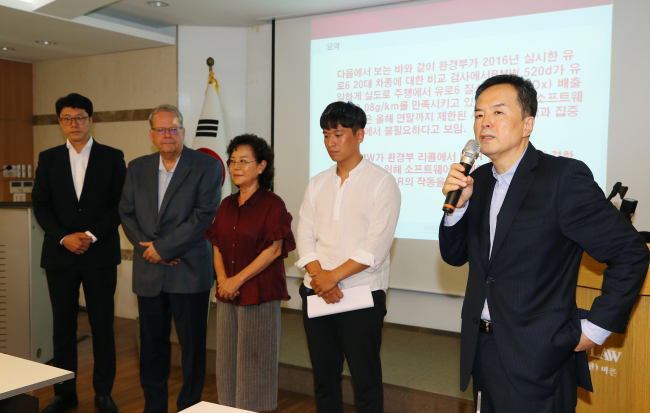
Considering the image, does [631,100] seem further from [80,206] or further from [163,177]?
[80,206]

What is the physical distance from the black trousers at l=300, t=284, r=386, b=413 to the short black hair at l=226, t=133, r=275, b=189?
66cm

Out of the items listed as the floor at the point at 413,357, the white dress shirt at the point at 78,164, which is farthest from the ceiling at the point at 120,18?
the floor at the point at 413,357

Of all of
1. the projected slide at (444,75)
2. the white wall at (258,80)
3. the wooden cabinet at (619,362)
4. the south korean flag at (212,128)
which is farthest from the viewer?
the white wall at (258,80)

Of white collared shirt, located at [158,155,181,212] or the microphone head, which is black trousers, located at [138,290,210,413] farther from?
the microphone head

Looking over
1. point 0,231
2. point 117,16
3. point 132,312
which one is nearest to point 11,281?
point 0,231

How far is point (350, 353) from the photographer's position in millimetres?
2291

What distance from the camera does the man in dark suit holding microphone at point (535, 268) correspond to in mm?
1467

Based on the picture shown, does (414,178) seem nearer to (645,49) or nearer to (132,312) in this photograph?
(645,49)

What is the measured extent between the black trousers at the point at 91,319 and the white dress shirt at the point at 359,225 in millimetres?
1378

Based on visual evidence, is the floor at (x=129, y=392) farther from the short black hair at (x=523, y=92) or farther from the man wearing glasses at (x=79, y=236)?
the short black hair at (x=523, y=92)

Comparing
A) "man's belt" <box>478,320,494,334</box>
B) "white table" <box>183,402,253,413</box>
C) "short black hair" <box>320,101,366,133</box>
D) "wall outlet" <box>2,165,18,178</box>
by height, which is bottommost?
"white table" <box>183,402,253,413</box>

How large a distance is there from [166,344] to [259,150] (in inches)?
47.5

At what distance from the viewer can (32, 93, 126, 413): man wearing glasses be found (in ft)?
9.86

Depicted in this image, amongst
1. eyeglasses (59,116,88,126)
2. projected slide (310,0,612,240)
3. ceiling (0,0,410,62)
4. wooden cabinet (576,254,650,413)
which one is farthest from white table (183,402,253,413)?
ceiling (0,0,410,62)
